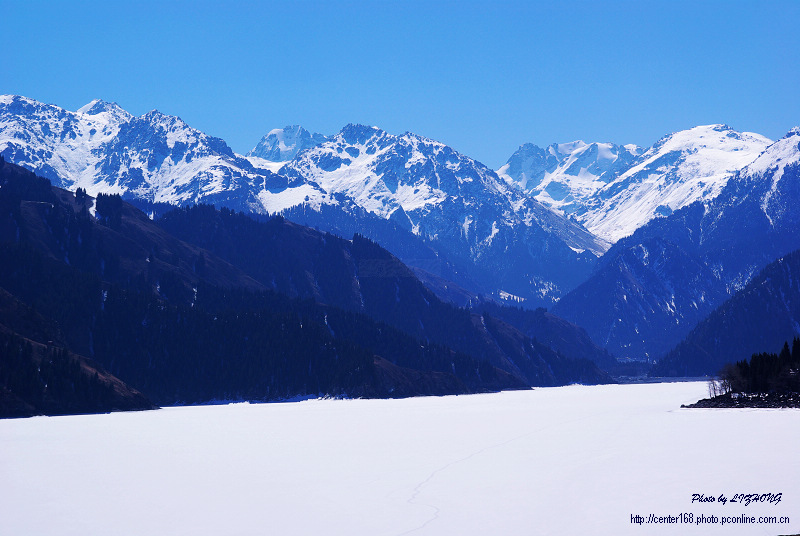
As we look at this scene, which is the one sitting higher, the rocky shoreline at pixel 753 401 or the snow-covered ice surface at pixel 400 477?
the rocky shoreline at pixel 753 401

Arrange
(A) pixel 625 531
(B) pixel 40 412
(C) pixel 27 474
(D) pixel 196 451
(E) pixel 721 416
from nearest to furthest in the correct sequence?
(A) pixel 625 531 < (C) pixel 27 474 < (D) pixel 196 451 < (E) pixel 721 416 < (B) pixel 40 412

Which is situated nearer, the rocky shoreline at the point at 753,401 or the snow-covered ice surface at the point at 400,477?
the snow-covered ice surface at the point at 400,477

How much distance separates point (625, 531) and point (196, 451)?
201ft

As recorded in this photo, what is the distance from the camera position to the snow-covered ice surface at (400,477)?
58.5 meters

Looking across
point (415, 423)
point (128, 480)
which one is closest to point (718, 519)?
point (128, 480)

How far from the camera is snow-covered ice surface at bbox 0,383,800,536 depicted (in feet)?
192

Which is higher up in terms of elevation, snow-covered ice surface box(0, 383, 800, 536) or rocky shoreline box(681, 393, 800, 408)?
rocky shoreline box(681, 393, 800, 408)

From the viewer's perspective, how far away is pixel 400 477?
78.8 metres

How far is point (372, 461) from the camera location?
91125 millimetres

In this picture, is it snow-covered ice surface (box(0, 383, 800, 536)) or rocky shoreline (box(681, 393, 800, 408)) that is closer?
snow-covered ice surface (box(0, 383, 800, 536))

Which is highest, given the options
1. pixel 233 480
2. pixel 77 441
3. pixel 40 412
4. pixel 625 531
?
pixel 40 412

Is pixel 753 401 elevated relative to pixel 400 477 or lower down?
elevated

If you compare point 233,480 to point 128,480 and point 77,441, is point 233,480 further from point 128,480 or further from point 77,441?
point 77,441

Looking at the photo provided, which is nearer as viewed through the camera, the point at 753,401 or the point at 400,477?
the point at 400,477
